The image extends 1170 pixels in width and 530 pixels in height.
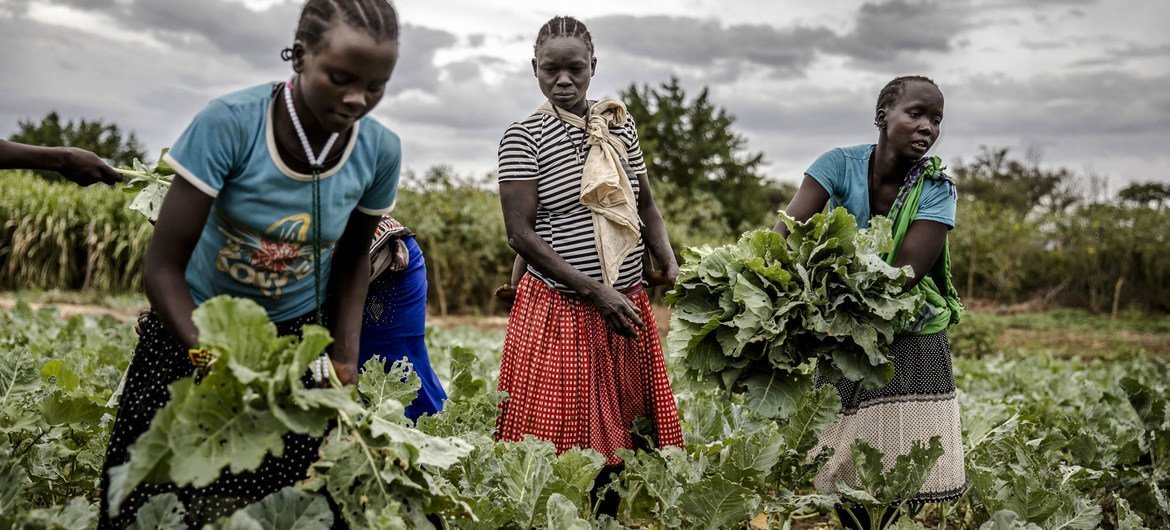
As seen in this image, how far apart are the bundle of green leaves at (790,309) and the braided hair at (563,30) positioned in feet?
2.85

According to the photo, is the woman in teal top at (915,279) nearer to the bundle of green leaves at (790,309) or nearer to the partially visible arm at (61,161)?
the bundle of green leaves at (790,309)

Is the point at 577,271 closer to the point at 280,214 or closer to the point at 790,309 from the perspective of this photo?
the point at 790,309

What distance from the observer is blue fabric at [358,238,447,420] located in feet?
11.5

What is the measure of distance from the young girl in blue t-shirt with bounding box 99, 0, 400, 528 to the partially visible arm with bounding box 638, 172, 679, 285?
135cm

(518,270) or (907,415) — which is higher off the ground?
(518,270)

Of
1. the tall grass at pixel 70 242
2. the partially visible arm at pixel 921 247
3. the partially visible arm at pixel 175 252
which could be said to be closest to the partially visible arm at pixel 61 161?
the partially visible arm at pixel 175 252

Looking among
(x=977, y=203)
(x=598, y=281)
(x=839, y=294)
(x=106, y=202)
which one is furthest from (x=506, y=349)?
(x=977, y=203)

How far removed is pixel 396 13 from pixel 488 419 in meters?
1.82

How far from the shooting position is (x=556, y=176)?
10.9 ft

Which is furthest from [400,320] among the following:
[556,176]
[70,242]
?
[70,242]

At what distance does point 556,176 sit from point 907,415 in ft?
4.84

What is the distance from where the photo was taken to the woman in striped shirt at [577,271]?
3266mm

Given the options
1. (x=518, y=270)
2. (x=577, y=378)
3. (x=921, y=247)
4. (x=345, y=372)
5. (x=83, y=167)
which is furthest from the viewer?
(x=518, y=270)

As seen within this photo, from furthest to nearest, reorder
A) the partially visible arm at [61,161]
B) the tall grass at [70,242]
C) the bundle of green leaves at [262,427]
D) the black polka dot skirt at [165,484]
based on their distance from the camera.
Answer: the tall grass at [70,242]
the partially visible arm at [61,161]
the black polka dot skirt at [165,484]
the bundle of green leaves at [262,427]
